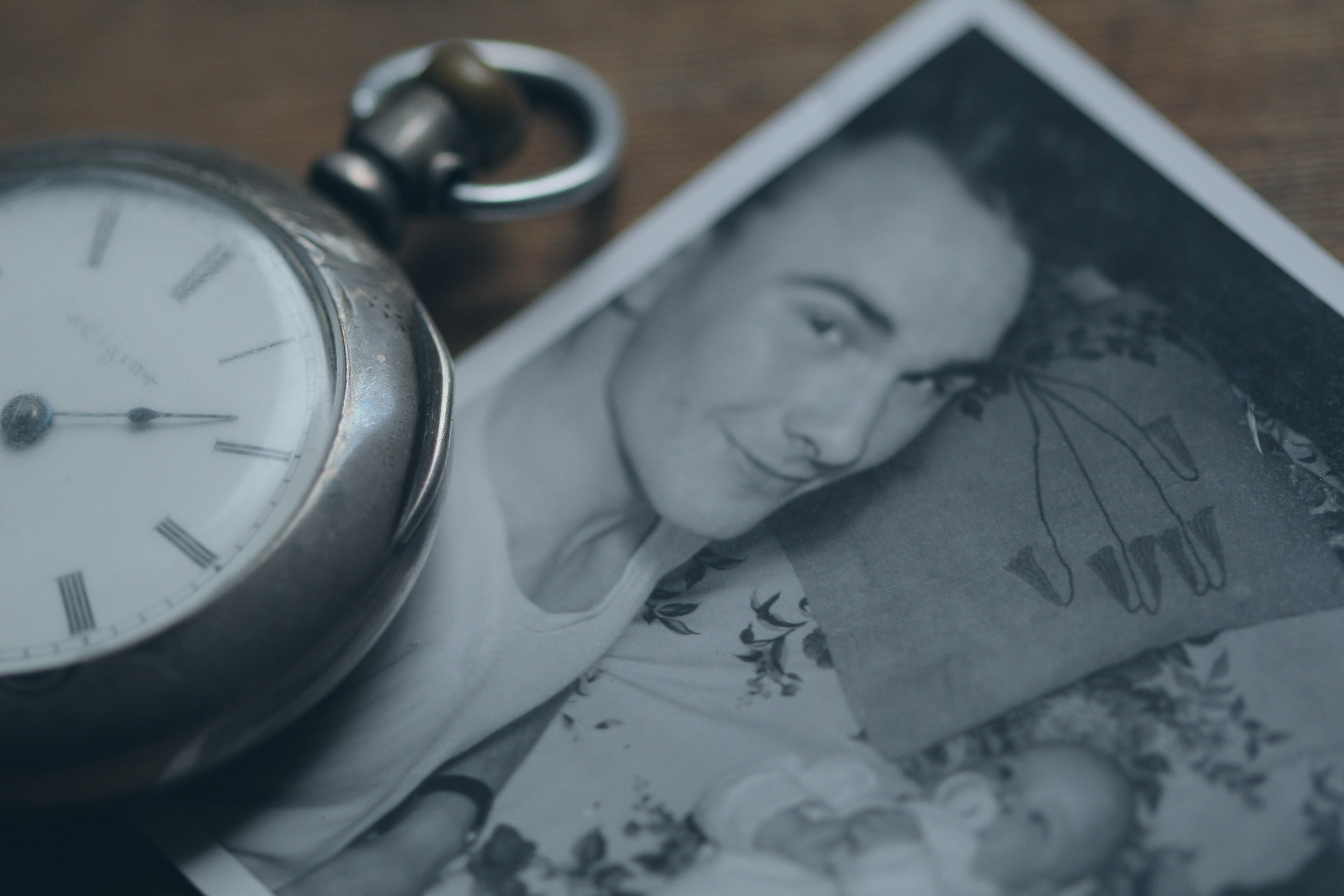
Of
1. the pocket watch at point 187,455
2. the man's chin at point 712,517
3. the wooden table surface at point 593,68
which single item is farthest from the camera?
the wooden table surface at point 593,68

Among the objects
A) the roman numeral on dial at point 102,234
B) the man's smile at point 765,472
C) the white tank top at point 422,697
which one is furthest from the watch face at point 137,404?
the man's smile at point 765,472

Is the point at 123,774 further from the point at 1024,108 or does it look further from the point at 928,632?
the point at 1024,108

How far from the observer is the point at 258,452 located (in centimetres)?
51

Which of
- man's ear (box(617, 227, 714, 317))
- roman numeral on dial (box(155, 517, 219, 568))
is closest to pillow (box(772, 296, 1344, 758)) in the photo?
man's ear (box(617, 227, 714, 317))

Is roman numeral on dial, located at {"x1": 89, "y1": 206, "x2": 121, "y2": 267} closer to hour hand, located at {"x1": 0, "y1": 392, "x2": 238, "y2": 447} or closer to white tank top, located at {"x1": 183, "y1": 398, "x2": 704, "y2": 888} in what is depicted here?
hour hand, located at {"x1": 0, "y1": 392, "x2": 238, "y2": 447}

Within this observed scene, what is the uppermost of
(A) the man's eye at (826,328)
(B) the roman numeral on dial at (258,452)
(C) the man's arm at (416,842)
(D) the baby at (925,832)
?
(A) the man's eye at (826,328)

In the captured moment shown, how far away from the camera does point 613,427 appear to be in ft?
2.17

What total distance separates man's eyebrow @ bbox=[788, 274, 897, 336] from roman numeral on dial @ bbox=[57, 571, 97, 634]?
0.43 meters

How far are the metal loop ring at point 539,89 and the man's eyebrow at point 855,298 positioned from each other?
0.15m

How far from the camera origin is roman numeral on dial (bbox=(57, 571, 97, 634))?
1.57 ft

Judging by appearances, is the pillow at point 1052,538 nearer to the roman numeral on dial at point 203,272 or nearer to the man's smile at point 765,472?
the man's smile at point 765,472

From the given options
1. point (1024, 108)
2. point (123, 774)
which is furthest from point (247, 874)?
point (1024, 108)

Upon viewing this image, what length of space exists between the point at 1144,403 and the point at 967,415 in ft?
0.32

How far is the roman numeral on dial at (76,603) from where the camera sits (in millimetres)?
478
